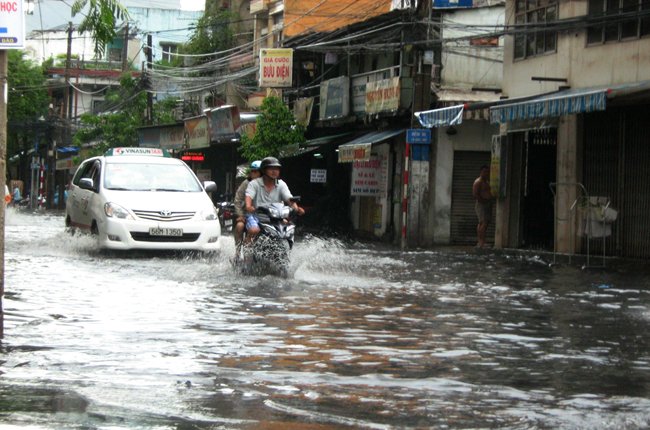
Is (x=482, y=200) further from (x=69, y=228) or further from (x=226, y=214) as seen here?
(x=69, y=228)

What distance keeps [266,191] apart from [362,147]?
14.1 m

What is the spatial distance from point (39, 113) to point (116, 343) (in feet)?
212

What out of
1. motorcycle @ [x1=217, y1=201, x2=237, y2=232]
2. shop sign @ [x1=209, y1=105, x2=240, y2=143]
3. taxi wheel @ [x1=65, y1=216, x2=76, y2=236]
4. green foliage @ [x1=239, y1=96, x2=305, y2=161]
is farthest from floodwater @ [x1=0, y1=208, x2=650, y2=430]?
shop sign @ [x1=209, y1=105, x2=240, y2=143]

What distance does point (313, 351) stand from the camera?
8109mm

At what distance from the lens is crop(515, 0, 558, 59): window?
74.5ft

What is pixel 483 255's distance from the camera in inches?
885

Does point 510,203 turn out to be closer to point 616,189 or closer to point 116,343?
point 616,189

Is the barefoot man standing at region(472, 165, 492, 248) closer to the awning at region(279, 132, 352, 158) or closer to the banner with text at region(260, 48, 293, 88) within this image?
the awning at region(279, 132, 352, 158)

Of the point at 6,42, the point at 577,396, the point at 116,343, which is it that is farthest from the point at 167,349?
the point at 577,396

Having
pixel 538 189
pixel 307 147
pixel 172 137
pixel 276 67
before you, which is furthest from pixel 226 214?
pixel 172 137

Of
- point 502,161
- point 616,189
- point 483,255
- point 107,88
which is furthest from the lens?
point 107,88

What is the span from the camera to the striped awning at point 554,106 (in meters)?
17.7

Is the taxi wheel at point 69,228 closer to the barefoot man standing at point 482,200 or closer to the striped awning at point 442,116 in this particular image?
the striped awning at point 442,116

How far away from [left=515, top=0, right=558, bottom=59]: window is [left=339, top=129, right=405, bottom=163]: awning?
16.1ft
